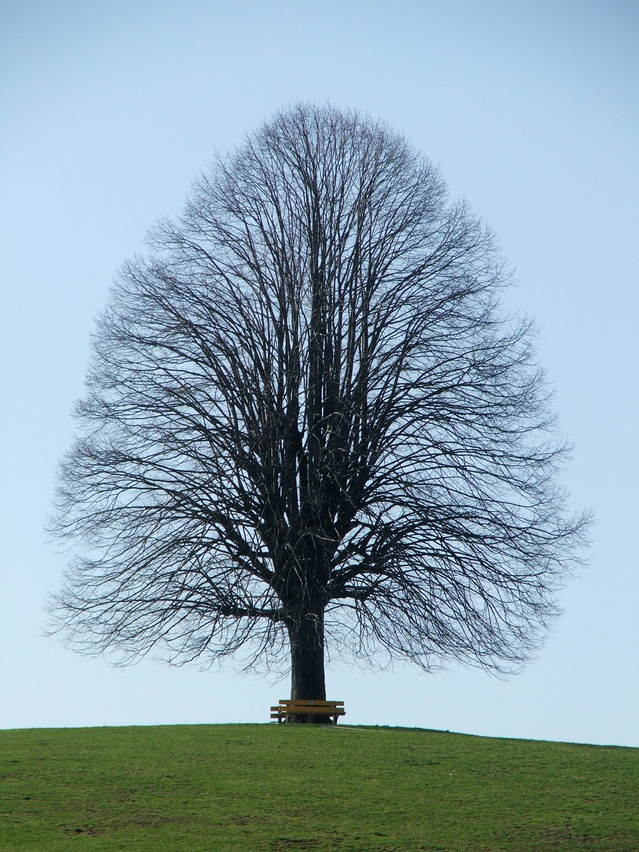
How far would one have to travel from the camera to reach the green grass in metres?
12.8

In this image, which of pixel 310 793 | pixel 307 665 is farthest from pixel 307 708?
pixel 310 793

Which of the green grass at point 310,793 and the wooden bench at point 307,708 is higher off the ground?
the wooden bench at point 307,708

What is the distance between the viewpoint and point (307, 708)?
20141mm

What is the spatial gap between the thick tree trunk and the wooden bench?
4.9 inches

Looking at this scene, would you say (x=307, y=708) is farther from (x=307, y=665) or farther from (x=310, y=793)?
(x=310, y=793)

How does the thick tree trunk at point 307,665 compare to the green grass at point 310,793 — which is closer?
the green grass at point 310,793

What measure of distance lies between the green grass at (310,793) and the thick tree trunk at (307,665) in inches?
52.7

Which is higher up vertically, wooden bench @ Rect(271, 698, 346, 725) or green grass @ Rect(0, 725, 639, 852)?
wooden bench @ Rect(271, 698, 346, 725)

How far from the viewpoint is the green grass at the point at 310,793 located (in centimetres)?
1280

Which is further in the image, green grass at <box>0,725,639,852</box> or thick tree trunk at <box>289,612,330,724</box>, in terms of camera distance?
thick tree trunk at <box>289,612,330,724</box>

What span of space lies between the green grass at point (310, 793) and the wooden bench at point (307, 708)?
3.49 feet

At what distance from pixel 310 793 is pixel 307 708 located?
5582 millimetres

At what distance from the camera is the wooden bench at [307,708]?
66.1 feet

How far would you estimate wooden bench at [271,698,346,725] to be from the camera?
20.1 m
